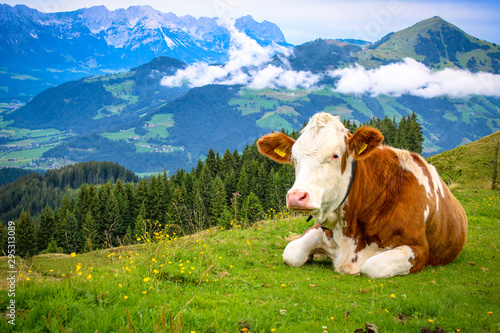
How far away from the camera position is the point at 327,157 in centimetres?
589

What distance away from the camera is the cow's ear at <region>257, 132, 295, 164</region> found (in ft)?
22.2

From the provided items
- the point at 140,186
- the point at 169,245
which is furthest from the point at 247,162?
the point at 169,245

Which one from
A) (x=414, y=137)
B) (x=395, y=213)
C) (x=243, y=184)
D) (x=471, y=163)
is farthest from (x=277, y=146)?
(x=414, y=137)

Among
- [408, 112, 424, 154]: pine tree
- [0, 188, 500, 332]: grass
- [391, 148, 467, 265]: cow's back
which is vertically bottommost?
[0, 188, 500, 332]: grass

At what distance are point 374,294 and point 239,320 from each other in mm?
2292

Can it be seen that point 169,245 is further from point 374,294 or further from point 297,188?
point 374,294

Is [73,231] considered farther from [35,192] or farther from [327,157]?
[35,192]

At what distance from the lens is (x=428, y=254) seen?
676 cm

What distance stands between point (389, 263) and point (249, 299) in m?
2.76

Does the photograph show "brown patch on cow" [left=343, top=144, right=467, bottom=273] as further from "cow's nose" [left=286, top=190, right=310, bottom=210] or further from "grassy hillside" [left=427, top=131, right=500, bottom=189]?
"grassy hillside" [left=427, top=131, right=500, bottom=189]

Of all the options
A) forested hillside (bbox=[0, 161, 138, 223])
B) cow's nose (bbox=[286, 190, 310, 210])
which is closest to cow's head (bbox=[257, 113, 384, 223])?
cow's nose (bbox=[286, 190, 310, 210])

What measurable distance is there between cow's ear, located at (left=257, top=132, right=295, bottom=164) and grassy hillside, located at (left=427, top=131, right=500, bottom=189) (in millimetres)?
22166

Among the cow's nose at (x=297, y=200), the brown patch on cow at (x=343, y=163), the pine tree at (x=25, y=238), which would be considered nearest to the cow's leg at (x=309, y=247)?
the brown patch on cow at (x=343, y=163)

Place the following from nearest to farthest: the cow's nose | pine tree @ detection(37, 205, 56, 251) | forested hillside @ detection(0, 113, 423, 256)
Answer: the cow's nose → forested hillside @ detection(0, 113, 423, 256) → pine tree @ detection(37, 205, 56, 251)
